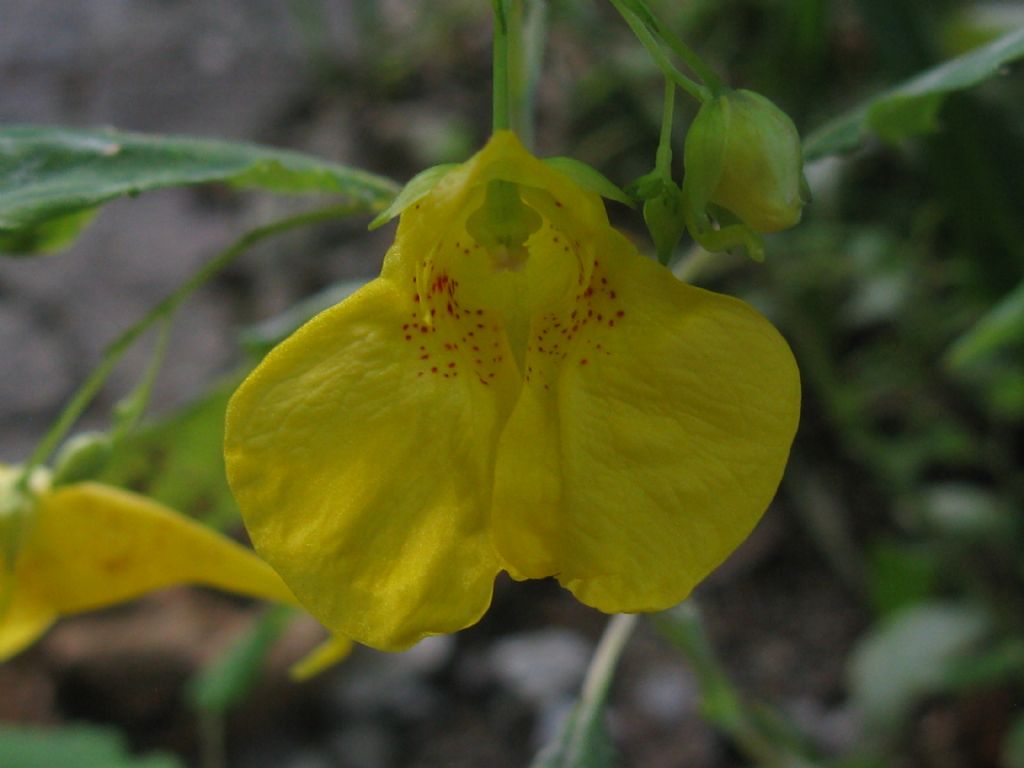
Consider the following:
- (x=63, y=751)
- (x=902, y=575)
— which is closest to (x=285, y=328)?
(x=63, y=751)

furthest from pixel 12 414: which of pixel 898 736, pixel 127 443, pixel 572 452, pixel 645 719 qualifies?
pixel 572 452

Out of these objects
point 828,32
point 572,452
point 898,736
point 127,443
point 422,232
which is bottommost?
point 898,736

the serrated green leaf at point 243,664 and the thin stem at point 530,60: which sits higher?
the thin stem at point 530,60

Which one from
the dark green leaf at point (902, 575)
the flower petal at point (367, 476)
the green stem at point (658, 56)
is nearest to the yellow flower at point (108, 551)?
the flower petal at point (367, 476)

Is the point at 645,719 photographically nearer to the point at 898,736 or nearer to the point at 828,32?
the point at 898,736

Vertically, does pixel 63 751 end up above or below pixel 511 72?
below

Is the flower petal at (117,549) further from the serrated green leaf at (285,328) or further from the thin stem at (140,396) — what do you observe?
the serrated green leaf at (285,328)

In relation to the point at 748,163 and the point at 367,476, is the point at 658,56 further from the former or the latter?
the point at 367,476
